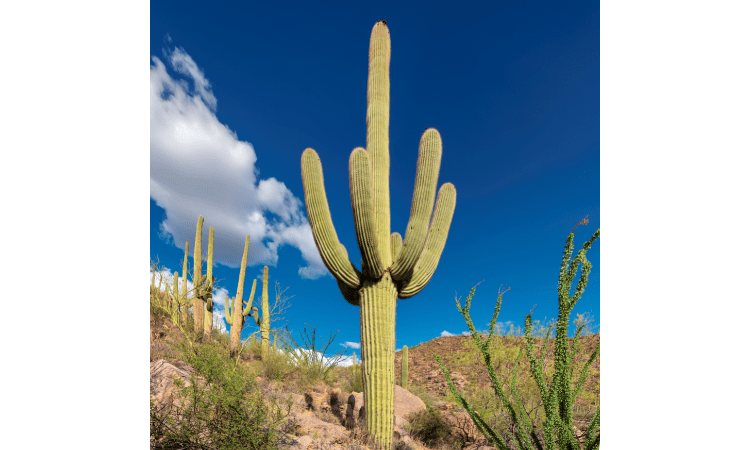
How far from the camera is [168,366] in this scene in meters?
5.38

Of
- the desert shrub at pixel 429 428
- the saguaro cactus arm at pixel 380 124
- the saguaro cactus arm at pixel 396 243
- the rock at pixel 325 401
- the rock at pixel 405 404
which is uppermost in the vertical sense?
the saguaro cactus arm at pixel 380 124

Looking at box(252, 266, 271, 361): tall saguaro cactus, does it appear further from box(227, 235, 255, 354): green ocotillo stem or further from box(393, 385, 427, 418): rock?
box(393, 385, 427, 418): rock

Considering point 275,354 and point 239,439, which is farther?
point 275,354

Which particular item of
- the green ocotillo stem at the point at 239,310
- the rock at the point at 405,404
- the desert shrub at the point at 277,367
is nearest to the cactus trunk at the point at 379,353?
the rock at the point at 405,404

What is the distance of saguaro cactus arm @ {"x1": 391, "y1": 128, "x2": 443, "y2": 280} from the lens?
5383 mm

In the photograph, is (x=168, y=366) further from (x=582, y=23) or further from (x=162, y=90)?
(x=582, y=23)

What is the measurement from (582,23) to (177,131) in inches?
189

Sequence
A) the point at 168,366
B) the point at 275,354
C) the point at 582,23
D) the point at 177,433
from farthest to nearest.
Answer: the point at 275,354
the point at 168,366
the point at 582,23
the point at 177,433

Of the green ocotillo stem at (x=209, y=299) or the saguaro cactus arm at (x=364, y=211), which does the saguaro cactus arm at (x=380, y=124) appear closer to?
the saguaro cactus arm at (x=364, y=211)

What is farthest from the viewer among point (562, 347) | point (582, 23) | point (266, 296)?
point (266, 296)

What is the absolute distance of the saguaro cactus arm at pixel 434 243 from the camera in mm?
5734

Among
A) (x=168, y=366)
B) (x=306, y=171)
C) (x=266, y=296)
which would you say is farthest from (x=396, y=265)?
(x=266, y=296)

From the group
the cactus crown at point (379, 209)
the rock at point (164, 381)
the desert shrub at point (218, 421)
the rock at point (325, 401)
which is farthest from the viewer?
the rock at point (325, 401)

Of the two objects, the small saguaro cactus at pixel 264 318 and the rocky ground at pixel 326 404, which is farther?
the small saguaro cactus at pixel 264 318
